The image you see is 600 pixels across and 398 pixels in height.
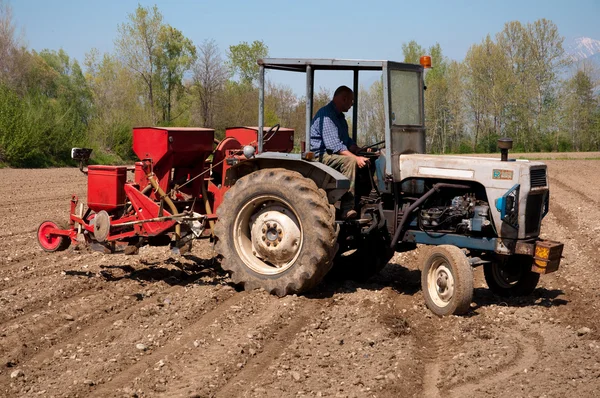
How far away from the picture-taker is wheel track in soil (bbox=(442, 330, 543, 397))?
436 cm

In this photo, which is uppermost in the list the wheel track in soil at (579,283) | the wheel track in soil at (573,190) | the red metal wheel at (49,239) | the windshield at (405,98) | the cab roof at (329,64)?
the cab roof at (329,64)

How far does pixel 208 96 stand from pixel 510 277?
93.9 ft

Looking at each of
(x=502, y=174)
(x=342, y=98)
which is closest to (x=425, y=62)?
(x=342, y=98)

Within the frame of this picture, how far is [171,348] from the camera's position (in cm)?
517

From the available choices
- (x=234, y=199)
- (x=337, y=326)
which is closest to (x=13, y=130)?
(x=234, y=199)

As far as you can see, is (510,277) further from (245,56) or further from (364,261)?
(245,56)

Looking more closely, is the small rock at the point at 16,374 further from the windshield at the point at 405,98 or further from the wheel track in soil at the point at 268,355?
the windshield at the point at 405,98

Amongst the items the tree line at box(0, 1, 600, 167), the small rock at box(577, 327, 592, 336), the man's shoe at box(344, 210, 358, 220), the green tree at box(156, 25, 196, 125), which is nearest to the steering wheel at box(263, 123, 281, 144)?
the man's shoe at box(344, 210, 358, 220)

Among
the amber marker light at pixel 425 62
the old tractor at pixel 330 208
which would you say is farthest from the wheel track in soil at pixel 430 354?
the amber marker light at pixel 425 62

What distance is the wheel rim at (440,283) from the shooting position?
242 inches

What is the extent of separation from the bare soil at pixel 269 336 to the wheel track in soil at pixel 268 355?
12mm

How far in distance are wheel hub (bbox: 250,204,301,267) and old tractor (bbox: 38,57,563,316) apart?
0.4 inches

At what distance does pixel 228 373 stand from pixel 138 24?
3869 centimetres

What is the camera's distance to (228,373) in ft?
15.2
